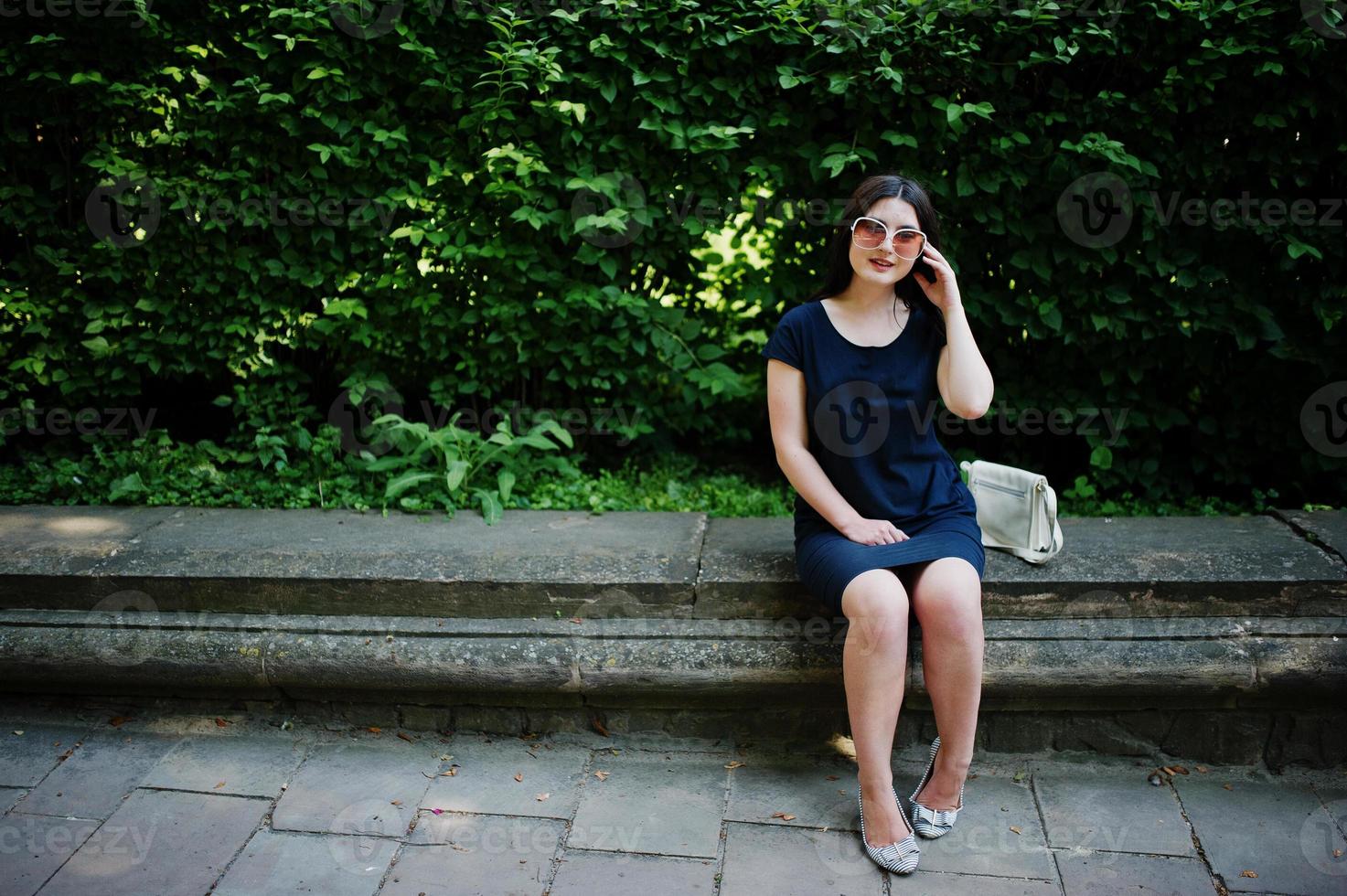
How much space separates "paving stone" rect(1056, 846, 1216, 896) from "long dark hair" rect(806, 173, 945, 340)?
4.67 feet

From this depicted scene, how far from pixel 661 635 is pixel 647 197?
1.75 metres

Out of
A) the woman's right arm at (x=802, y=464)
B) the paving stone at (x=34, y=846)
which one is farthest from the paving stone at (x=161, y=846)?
the woman's right arm at (x=802, y=464)

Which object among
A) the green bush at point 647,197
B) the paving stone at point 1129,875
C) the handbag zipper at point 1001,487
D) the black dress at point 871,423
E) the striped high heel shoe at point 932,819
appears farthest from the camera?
the green bush at point 647,197

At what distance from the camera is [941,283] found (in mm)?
2701

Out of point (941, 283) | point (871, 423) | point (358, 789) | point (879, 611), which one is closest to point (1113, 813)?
point (879, 611)

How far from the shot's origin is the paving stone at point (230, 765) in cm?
271

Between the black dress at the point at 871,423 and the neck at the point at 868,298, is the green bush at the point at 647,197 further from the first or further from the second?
the black dress at the point at 871,423

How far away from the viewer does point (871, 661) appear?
2424 millimetres

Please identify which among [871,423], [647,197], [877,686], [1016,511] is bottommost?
[877,686]

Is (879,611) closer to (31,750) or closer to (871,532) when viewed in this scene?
(871,532)

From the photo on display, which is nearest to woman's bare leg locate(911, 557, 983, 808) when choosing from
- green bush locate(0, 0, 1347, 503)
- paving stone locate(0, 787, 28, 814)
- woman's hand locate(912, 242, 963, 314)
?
woman's hand locate(912, 242, 963, 314)

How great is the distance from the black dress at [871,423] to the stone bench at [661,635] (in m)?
0.25

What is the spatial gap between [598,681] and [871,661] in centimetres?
80

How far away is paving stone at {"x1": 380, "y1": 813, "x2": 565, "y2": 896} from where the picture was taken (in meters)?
2.33
